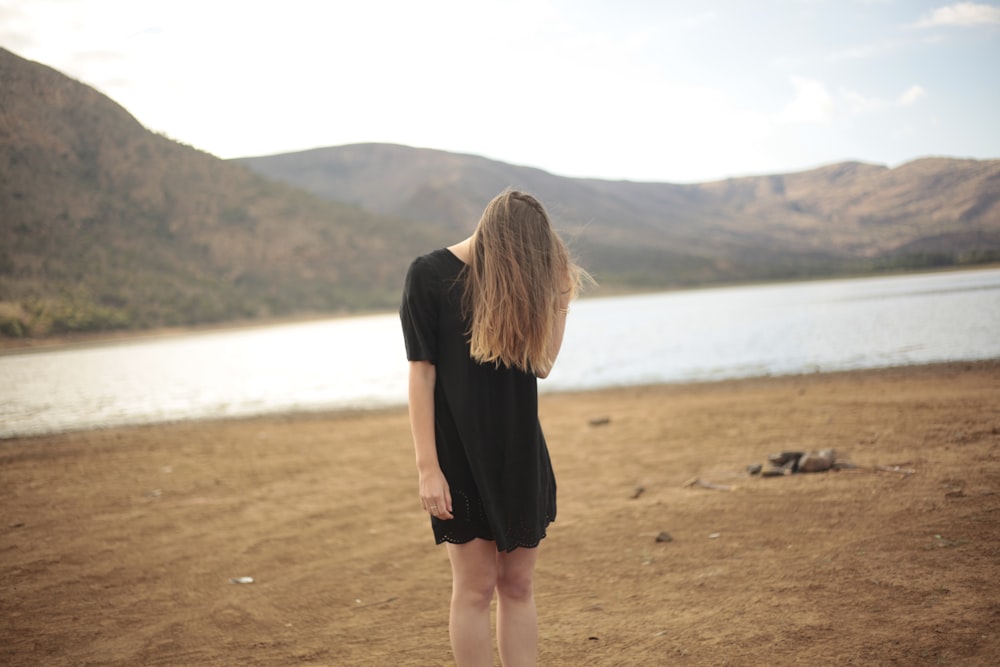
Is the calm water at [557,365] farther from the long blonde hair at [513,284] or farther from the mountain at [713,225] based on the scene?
→ the mountain at [713,225]

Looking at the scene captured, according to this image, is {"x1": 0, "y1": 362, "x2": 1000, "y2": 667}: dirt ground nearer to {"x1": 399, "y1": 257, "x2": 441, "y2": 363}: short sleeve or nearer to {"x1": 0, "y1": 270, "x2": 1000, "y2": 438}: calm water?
{"x1": 399, "y1": 257, "x2": 441, "y2": 363}: short sleeve

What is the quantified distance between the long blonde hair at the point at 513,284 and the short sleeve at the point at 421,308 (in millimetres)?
113

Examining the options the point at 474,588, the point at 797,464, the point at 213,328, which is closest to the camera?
the point at 474,588

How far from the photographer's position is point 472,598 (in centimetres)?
240

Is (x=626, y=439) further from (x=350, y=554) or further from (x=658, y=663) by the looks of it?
(x=658, y=663)

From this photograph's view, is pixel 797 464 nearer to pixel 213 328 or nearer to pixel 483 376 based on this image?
pixel 483 376

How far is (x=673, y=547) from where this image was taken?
483 centimetres

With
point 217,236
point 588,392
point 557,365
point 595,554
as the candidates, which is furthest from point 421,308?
point 217,236

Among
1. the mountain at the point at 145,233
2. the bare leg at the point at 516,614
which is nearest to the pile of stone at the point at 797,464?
the bare leg at the point at 516,614

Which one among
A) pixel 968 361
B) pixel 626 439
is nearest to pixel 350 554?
pixel 626 439

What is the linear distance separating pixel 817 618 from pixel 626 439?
5829 millimetres

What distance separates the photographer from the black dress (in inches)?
90.2

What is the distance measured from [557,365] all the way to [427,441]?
21.2m

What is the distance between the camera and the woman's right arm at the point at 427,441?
2.28 meters
